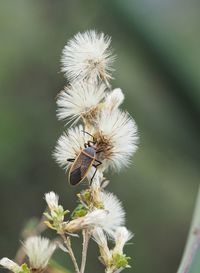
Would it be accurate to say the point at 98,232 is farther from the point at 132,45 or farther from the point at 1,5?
the point at 1,5

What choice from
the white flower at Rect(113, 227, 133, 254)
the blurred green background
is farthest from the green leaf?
the blurred green background

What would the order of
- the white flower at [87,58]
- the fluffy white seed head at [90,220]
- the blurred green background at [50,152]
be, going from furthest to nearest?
the blurred green background at [50,152]
the white flower at [87,58]
the fluffy white seed head at [90,220]

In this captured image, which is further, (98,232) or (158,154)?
(158,154)

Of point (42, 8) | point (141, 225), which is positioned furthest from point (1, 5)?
point (141, 225)

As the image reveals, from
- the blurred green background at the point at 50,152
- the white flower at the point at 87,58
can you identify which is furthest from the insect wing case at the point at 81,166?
the blurred green background at the point at 50,152

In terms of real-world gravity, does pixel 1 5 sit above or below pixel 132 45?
above

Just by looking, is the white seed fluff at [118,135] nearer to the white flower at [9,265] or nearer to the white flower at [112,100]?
the white flower at [112,100]

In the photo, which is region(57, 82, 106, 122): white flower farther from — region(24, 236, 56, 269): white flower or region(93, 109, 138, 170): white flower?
region(24, 236, 56, 269): white flower
